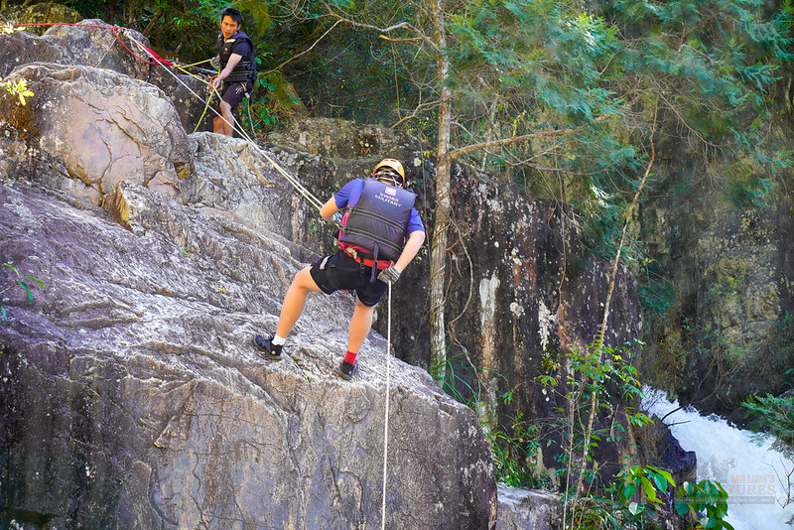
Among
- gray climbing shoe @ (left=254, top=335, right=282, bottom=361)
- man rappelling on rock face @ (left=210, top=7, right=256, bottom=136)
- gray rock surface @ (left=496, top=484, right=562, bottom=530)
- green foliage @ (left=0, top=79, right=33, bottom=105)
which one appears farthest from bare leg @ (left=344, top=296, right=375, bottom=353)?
man rappelling on rock face @ (left=210, top=7, right=256, bottom=136)

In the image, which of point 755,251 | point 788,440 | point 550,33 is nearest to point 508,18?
point 550,33

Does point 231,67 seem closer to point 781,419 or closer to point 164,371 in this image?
point 164,371

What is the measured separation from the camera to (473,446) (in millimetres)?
5504

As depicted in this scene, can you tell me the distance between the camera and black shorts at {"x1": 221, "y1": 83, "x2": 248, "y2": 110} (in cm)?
779

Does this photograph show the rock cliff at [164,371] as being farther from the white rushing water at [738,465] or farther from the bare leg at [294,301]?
the white rushing water at [738,465]

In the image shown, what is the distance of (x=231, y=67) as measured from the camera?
760 cm

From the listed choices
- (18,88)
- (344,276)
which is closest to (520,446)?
(344,276)

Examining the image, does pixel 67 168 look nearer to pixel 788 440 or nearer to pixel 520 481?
pixel 520 481

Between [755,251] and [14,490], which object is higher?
[14,490]

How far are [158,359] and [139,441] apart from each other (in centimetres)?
47

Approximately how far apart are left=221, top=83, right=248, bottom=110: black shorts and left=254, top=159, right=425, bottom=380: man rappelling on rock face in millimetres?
3425

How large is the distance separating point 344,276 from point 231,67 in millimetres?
3698

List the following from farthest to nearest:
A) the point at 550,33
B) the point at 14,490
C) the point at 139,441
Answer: the point at 550,33
the point at 139,441
the point at 14,490

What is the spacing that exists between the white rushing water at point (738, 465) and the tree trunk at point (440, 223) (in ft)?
17.6
